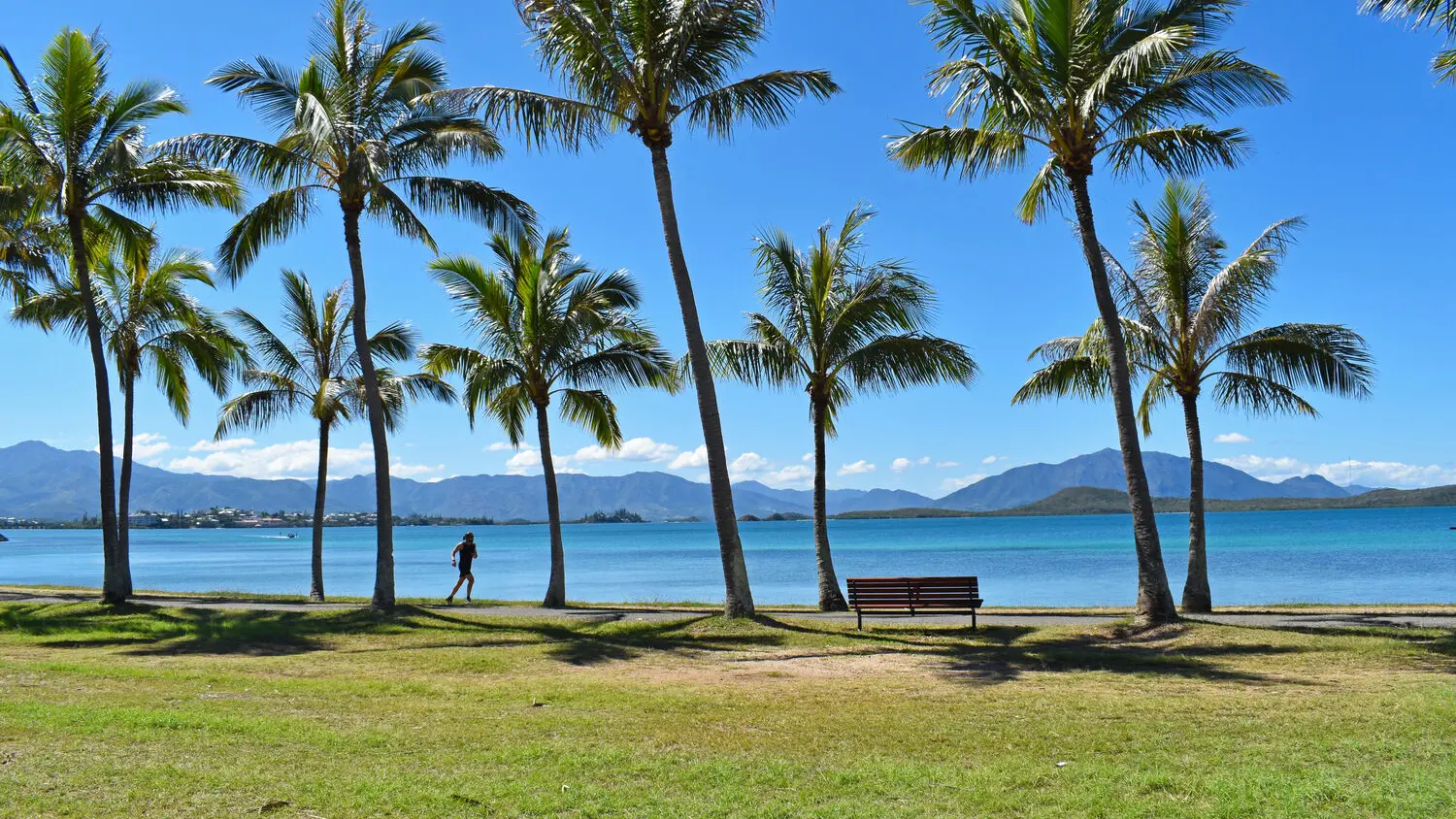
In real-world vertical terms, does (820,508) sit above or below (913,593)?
above

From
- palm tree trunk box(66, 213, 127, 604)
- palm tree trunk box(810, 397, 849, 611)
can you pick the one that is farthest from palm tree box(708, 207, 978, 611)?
palm tree trunk box(66, 213, 127, 604)

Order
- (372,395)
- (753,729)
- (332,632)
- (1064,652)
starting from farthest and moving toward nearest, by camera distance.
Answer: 1. (372,395)
2. (332,632)
3. (1064,652)
4. (753,729)

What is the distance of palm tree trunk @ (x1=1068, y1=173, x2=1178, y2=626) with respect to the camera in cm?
1429

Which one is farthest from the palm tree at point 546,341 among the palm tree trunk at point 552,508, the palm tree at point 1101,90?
the palm tree at point 1101,90

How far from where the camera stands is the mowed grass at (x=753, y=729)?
5.42 metres

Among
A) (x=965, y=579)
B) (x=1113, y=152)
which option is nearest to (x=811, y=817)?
(x=965, y=579)

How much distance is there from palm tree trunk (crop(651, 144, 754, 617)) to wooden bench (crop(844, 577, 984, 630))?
1.67 meters

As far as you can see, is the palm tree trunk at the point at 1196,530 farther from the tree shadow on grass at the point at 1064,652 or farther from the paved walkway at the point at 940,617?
the tree shadow on grass at the point at 1064,652

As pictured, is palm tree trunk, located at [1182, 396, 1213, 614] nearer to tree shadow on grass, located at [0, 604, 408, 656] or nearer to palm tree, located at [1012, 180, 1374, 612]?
palm tree, located at [1012, 180, 1374, 612]

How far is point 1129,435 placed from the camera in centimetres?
1469

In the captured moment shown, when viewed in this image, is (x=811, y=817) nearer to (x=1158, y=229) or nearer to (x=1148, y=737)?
(x=1148, y=737)

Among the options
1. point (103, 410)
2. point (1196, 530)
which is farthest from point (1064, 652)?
point (103, 410)

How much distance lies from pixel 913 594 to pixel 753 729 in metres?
7.54

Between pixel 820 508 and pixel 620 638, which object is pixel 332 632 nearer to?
pixel 620 638
